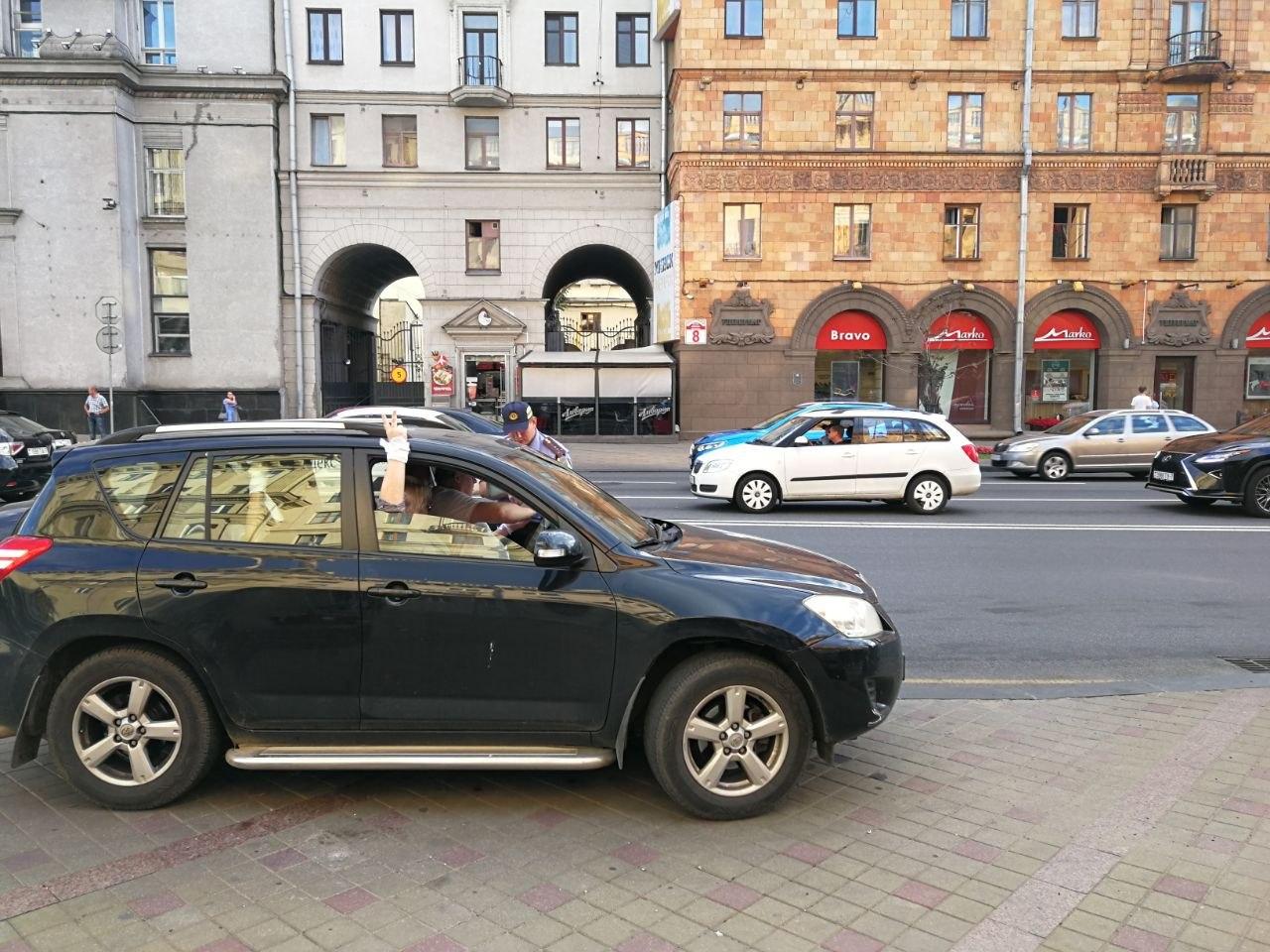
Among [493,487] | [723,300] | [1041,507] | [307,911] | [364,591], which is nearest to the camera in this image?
[307,911]

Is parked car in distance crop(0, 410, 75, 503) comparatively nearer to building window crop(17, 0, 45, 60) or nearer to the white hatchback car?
the white hatchback car

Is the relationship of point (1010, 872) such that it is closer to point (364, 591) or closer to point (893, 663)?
point (893, 663)

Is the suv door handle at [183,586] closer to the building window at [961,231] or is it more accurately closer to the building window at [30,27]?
the building window at [961,231]

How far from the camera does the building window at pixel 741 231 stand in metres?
28.1

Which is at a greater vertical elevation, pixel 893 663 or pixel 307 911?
pixel 893 663

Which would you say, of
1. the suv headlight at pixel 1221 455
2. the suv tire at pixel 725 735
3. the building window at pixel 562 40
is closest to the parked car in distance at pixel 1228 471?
the suv headlight at pixel 1221 455

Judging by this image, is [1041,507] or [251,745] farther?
[1041,507]

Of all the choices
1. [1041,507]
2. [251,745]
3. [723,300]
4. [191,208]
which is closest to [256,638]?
[251,745]

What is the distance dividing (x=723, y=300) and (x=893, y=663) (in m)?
24.8

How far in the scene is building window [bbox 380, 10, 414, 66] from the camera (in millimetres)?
29516

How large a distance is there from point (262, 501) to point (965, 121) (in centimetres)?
2896

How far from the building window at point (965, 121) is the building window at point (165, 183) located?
2406 cm

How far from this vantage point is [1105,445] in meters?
19.2

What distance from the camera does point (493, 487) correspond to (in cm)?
432
